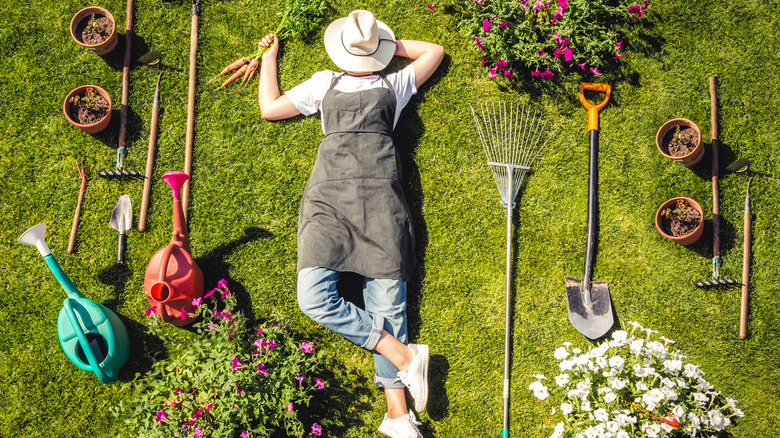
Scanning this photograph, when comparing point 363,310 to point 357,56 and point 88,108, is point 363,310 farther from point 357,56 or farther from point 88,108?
point 88,108

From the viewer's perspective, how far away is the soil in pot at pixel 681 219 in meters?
5.05

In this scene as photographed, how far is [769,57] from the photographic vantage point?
5.31 meters

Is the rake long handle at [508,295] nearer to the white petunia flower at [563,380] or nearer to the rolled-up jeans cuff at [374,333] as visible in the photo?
the white petunia flower at [563,380]

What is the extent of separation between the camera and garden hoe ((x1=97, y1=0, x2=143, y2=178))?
17.7 feet

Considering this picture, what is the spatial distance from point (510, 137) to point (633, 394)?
2491mm

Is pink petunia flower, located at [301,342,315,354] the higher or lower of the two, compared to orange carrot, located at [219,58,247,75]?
lower

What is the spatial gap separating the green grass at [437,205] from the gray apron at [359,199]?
1.28 ft

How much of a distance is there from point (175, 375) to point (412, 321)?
2.11 metres

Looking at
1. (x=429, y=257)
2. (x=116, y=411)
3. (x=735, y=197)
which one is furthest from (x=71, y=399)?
(x=735, y=197)

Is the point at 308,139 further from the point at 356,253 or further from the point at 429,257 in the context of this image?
the point at 429,257

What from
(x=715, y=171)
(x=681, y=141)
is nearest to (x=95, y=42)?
(x=681, y=141)

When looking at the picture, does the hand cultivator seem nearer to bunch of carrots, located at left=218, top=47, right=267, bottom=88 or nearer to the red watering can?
bunch of carrots, located at left=218, top=47, right=267, bottom=88

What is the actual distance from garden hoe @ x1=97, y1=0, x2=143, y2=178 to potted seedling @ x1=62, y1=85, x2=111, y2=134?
0.14 metres

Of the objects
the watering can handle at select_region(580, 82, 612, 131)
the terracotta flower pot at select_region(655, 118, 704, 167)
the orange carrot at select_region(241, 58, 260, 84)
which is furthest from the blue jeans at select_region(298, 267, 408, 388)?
the terracotta flower pot at select_region(655, 118, 704, 167)
